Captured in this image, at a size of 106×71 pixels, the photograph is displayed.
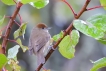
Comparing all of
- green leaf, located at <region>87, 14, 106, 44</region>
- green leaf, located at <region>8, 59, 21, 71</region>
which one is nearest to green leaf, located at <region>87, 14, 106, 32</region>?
green leaf, located at <region>87, 14, 106, 44</region>

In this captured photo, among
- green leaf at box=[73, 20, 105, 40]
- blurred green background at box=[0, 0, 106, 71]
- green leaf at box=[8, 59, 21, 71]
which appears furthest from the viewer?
blurred green background at box=[0, 0, 106, 71]

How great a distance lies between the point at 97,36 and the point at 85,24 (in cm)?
4

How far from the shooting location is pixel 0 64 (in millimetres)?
906

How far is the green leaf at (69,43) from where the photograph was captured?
840mm

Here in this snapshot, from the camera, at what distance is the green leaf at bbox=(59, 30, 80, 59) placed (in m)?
0.84

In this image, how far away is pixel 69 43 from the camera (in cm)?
86

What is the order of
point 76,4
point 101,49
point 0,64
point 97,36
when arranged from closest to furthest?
1. point 97,36
2. point 0,64
3. point 76,4
4. point 101,49

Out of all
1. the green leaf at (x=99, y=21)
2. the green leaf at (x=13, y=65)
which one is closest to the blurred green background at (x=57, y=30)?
the green leaf at (x=13, y=65)

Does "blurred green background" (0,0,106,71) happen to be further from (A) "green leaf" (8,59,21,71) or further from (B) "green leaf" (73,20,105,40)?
(B) "green leaf" (73,20,105,40)

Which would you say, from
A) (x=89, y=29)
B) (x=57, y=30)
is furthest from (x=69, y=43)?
(x=57, y=30)

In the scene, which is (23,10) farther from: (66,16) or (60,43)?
(60,43)

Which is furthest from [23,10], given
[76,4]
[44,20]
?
[76,4]

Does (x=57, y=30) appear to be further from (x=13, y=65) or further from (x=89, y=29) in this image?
(x=89, y=29)

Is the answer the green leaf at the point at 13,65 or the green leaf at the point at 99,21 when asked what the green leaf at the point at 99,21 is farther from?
the green leaf at the point at 13,65
